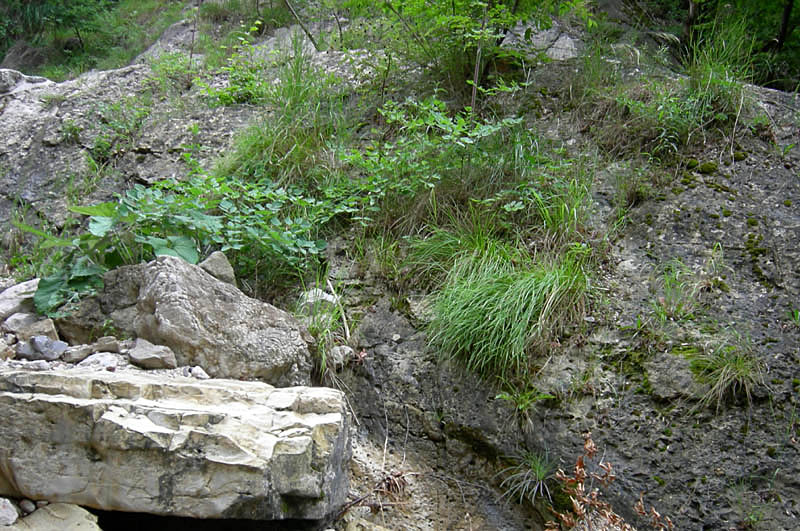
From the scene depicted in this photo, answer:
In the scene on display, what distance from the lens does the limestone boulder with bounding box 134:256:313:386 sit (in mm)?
3166

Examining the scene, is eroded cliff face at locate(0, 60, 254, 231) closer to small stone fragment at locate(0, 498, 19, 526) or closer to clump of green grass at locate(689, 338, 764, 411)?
small stone fragment at locate(0, 498, 19, 526)

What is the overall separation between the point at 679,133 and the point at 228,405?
3.89 metres

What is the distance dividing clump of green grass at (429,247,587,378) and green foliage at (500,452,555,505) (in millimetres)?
481

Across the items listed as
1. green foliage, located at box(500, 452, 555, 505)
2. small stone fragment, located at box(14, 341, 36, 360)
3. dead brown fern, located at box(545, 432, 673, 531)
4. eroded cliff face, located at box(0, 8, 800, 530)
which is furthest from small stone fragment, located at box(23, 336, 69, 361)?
dead brown fern, located at box(545, 432, 673, 531)

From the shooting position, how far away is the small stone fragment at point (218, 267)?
12.1 feet

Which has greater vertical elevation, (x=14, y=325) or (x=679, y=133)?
(x=679, y=133)

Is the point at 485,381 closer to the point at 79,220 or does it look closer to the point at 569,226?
the point at 569,226

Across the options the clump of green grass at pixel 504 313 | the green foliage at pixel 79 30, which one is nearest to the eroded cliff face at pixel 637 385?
the clump of green grass at pixel 504 313

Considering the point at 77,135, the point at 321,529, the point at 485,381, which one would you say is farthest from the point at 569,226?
the point at 77,135

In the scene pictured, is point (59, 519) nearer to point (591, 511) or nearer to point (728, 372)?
point (591, 511)

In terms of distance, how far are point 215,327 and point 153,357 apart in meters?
0.35

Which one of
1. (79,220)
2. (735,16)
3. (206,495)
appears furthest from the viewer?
(735,16)

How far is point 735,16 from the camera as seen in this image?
564cm

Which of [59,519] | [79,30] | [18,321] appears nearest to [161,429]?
[59,519]
